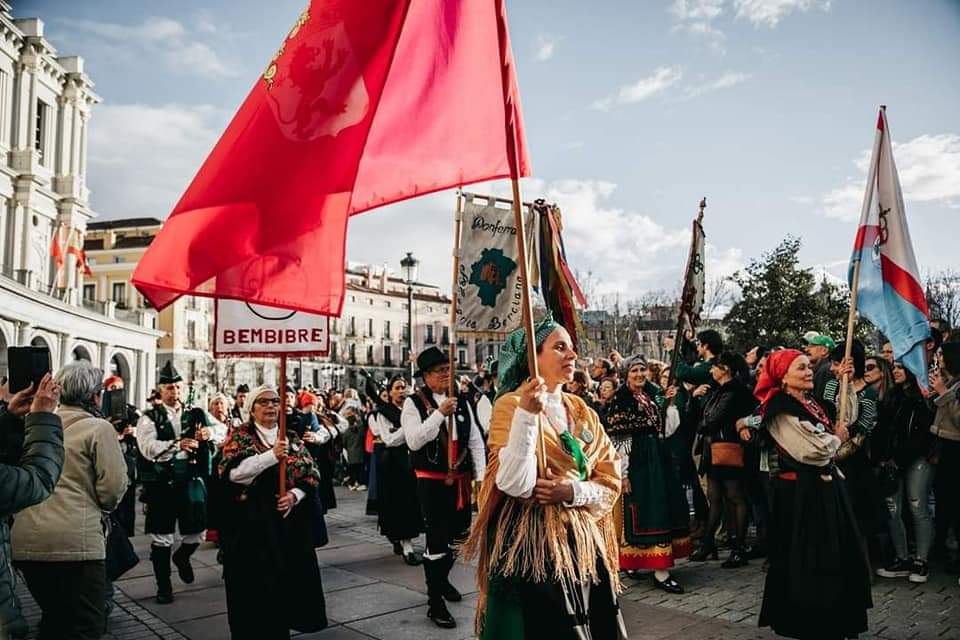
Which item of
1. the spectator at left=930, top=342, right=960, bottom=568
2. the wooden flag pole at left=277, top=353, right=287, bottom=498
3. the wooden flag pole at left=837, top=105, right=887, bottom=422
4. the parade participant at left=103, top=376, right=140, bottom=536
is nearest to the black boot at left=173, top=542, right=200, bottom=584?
the parade participant at left=103, top=376, right=140, bottom=536

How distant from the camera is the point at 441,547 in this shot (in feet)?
20.7

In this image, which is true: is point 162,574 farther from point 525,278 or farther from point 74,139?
point 74,139

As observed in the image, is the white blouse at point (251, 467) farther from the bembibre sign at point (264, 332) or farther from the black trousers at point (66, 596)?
the black trousers at point (66, 596)

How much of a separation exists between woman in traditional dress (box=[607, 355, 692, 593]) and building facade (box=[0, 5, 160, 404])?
43.9 m

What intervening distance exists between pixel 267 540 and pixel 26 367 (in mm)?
2250

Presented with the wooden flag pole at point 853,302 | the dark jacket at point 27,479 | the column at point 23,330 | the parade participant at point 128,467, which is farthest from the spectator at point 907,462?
the column at point 23,330

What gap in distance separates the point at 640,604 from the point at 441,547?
1.83 meters

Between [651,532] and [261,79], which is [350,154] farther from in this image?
[651,532]

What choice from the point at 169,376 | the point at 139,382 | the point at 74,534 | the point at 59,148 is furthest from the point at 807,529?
the point at 59,148

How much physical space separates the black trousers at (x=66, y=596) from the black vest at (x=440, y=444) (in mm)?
2901

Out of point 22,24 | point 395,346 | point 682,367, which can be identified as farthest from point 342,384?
point 682,367

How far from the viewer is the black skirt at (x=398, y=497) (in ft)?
29.8

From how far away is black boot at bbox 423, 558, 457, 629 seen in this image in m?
6.21

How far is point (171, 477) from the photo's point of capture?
7938mm
